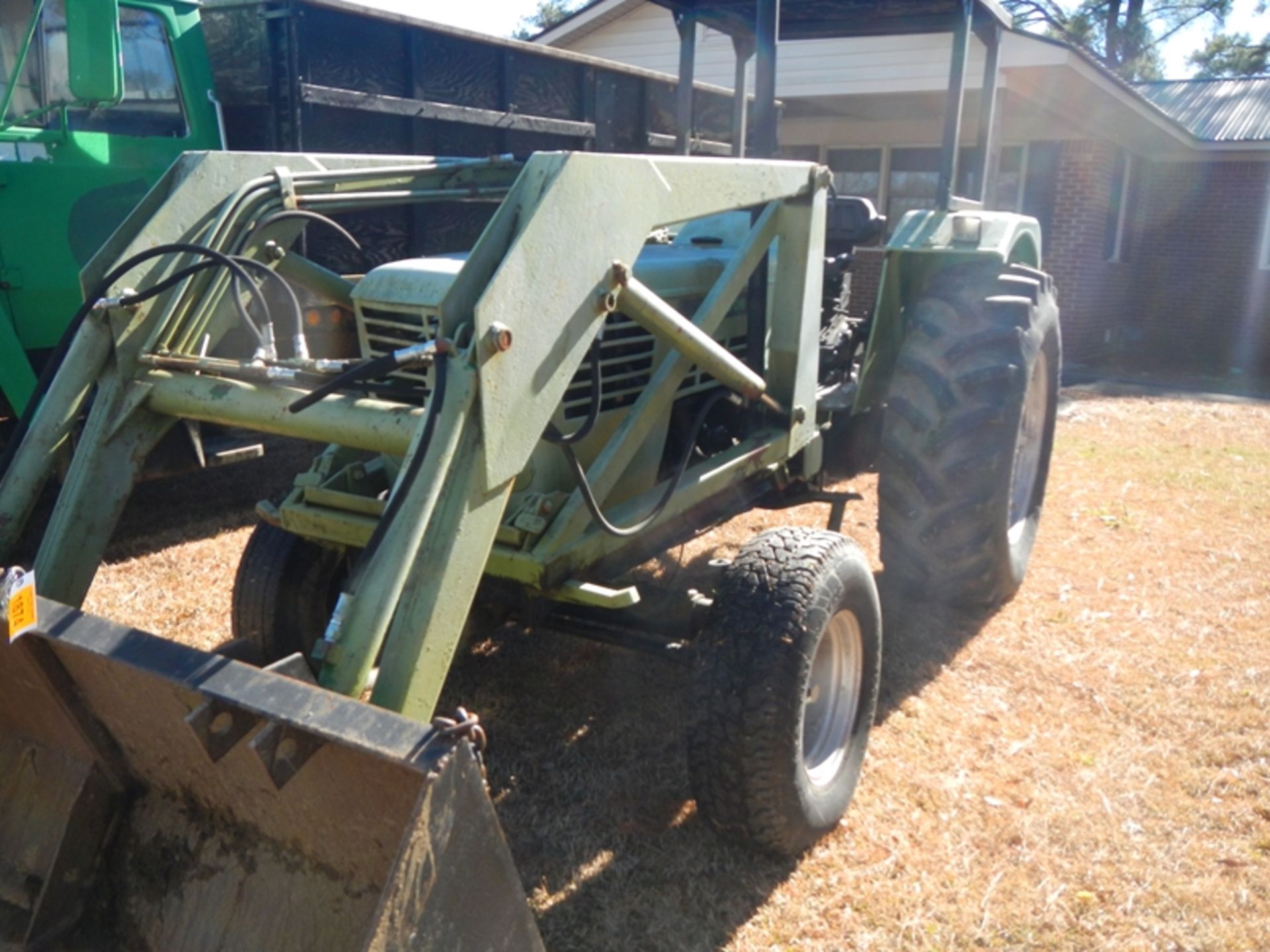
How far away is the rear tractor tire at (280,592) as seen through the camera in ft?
10.5

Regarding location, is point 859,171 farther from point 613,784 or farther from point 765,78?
point 613,784

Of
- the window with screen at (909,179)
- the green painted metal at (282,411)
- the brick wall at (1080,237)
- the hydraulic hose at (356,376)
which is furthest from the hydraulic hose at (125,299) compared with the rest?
the window with screen at (909,179)

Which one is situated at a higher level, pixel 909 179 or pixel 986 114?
pixel 986 114

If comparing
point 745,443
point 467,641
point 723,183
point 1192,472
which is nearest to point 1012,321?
point 745,443

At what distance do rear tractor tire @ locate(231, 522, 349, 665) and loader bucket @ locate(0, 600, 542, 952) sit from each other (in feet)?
3.06

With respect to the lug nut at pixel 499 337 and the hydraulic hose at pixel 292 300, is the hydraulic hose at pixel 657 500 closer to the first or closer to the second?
the lug nut at pixel 499 337

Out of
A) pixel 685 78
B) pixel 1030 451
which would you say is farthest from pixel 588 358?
pixel 1030 451

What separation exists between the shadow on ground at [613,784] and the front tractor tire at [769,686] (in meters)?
0.12

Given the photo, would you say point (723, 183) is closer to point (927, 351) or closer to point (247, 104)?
point (927, 351)

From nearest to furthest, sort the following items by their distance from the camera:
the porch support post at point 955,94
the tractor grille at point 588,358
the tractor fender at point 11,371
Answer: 1. the tractor grille at point 588,358
2. the porch support post at point 955,94
3. the tractor fender at point 11,371

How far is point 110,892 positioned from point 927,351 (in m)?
2.94

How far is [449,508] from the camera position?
1.99m

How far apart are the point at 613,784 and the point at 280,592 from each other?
3.71ft

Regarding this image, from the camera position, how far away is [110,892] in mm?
Result: 2230
